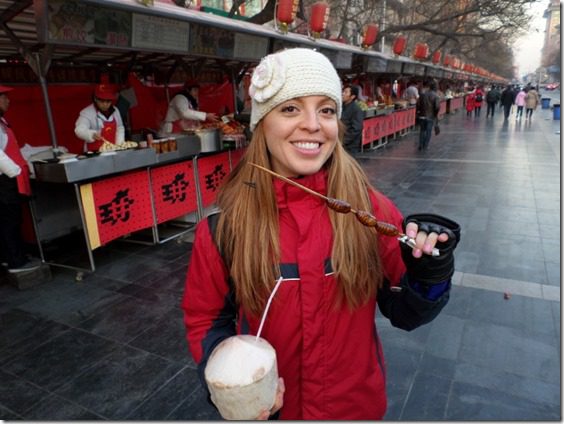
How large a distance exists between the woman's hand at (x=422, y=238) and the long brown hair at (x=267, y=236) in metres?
0.27

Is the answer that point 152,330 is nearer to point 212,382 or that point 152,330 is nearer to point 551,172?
point 212,382

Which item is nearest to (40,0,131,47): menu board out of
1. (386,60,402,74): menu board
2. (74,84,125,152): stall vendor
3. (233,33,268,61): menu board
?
(74,84,125,152): stall vendor

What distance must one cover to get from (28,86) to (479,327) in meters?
7.67

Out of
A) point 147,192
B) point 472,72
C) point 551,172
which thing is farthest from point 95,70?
point 472,72

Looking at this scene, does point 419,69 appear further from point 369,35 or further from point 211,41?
point 211,41

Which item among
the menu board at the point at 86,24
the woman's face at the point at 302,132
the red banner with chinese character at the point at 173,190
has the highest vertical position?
the menu board at the point at 86,24

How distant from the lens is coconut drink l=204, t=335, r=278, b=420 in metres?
1.03

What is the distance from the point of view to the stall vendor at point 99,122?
5336 mm

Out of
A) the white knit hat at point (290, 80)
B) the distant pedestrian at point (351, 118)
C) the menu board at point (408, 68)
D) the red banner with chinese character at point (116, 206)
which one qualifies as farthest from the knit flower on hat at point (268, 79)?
the menu board at point (408, 68)

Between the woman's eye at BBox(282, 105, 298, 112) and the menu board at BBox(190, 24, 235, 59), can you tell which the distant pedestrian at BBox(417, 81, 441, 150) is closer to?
→ the menu board at BBox(190, 24, 235, 59)

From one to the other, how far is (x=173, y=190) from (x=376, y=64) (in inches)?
414

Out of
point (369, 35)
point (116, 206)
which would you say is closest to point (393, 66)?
point (369, 35)

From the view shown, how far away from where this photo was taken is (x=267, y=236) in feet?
4.50

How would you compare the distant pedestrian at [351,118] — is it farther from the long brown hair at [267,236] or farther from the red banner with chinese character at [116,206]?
the long brown hair at [267,236]
